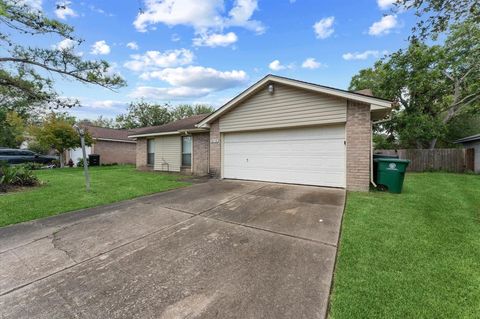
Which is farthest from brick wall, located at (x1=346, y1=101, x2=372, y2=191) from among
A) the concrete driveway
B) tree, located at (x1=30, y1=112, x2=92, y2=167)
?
tree, located at (x1=30, y1=112, x2=92, y2=167)

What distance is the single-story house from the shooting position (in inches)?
278

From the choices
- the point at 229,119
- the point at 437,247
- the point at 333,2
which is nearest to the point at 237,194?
the point at 229,119

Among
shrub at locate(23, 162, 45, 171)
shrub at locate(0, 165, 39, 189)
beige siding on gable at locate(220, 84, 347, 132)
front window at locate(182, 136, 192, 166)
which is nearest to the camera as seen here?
beige siding on gable at locate(220, 84, 347, 132)

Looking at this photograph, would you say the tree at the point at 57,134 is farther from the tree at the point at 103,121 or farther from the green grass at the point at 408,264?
the tree at the point at 103,121

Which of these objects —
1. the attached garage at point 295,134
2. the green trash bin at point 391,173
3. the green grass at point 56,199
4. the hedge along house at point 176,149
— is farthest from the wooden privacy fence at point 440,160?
the green grass at point 56,199

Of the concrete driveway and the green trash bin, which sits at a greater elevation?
the green trash bin

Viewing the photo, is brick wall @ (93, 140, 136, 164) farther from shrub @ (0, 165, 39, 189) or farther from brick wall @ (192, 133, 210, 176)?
brick wall @ (192, 133, 210, 176)

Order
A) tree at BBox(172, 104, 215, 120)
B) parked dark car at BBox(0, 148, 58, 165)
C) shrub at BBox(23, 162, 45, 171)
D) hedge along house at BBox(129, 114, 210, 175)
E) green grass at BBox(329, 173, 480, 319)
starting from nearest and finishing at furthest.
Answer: green grass at BBox(329, 173, 480, 319), shrub at BBox(23, 162, 45, 171), hedge along house at BBox(129, 114, 210, 175), parked dark car at BBox(0, 148, 58, 165), tree at BBox(172, 104, 215, 120)

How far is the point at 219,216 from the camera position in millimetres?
4938

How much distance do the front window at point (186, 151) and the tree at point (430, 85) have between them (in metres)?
14.0

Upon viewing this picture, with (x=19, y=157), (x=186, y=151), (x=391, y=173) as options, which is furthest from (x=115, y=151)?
(x=391, y=173)

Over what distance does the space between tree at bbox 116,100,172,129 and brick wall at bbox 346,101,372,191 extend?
117 feet

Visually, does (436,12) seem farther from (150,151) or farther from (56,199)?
(150,151)

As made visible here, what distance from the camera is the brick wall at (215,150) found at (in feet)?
34.0
